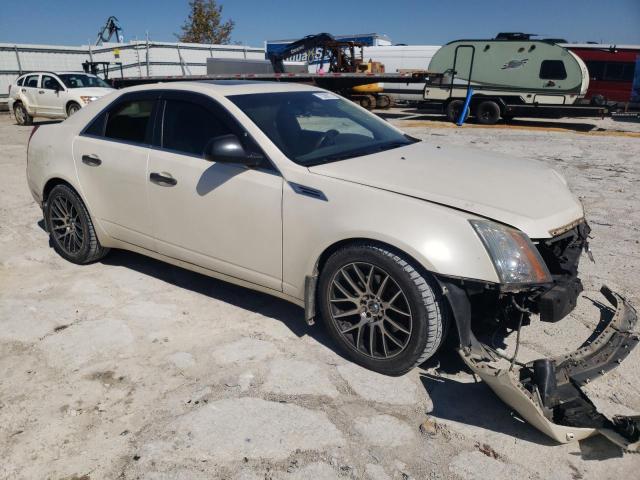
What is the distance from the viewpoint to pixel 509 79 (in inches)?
642

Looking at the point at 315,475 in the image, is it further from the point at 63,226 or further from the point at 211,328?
the point at 63,226

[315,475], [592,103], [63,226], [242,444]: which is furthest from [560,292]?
[592,103]

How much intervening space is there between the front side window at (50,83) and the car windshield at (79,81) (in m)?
0.21

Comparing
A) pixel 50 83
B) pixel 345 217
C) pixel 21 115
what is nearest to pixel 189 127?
pixel 345 217

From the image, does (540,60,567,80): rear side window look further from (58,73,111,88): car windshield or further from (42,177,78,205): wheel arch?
(42,177,78,205): wheel arch

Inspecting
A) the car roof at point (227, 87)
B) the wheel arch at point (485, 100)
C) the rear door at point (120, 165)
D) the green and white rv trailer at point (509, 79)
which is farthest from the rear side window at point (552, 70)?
the rear door at point (120, 165)

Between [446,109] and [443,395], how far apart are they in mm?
15945

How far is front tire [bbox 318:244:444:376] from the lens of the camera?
2.75 metres

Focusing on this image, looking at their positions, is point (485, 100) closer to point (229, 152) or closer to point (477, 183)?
point (477, 183)

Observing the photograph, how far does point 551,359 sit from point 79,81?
1677cm

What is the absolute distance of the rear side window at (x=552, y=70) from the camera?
612 inches

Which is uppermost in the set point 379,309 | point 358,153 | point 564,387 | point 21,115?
point 358,153

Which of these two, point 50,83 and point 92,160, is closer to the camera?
point 92,160

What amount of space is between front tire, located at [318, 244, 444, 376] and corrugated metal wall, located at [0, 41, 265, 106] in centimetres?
2456
